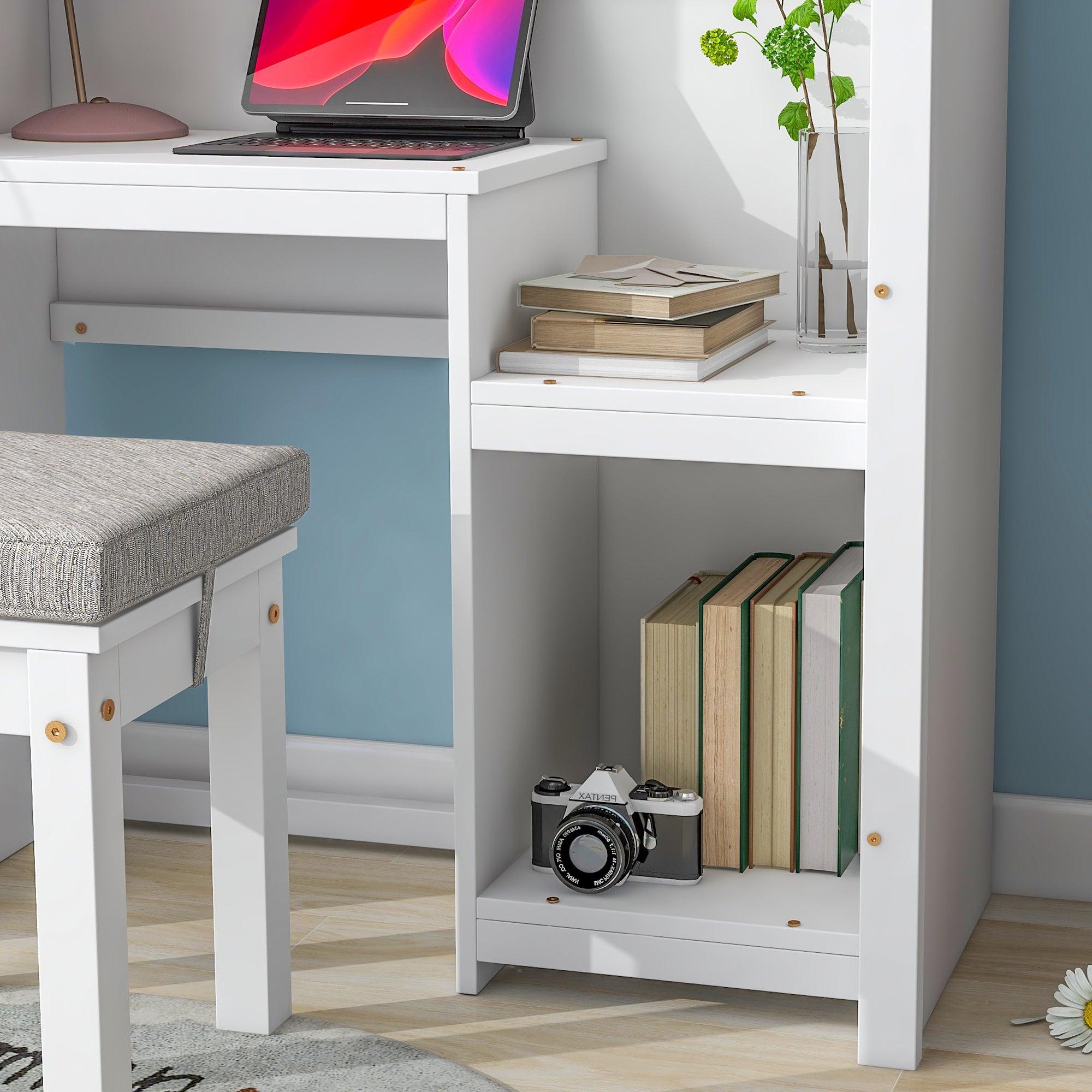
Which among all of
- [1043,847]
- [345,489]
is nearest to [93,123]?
[345,489]

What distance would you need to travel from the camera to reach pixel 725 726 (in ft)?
5.33

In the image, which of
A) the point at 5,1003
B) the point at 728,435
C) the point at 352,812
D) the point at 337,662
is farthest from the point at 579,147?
the point at 5,1003

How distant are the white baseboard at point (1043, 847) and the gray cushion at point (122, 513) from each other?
0.86 meters

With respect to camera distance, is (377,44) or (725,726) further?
(377,44)

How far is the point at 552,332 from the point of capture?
1.55m

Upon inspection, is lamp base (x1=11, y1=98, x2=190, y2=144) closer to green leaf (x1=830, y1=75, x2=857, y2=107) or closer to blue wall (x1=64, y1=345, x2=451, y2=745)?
blue wall (x1=64, y1=345, x2=451, y2=745)

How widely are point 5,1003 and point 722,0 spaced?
119cm

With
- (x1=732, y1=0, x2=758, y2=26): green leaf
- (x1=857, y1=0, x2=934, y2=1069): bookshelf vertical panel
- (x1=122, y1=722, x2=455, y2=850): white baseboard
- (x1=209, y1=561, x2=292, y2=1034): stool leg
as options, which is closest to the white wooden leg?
(x1=122, y1=722, x2=455, y2=850): white baseboard

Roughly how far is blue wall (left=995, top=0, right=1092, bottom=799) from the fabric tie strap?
34.1 inches

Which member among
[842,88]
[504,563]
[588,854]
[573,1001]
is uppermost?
[842,88]

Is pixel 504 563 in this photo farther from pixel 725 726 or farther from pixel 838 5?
pixel 838 5

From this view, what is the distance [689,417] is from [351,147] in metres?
0.46

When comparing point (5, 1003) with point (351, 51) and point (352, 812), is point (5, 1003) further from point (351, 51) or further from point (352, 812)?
point (351, 51)

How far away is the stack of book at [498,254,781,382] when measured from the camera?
1504 mm
